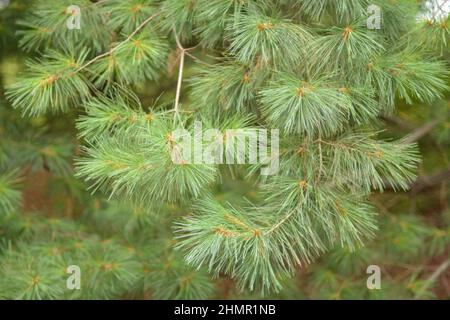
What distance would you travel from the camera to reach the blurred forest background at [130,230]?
2.09 meters

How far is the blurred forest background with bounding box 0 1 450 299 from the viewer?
2.09m

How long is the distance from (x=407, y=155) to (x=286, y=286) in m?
1.25

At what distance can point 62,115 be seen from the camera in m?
2.43

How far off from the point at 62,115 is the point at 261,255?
1357 millimetres

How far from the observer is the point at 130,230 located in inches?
96.3

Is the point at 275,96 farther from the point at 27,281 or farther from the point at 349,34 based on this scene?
the point at 27,281

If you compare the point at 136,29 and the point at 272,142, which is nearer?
the point at 272,142

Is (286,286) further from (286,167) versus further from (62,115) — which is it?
(286,167)

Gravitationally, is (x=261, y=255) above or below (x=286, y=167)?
below

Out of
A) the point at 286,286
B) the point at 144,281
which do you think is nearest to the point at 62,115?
the point at 144,281
